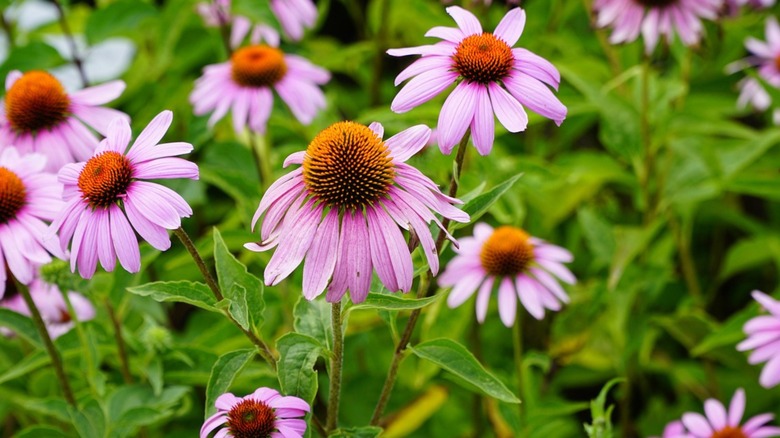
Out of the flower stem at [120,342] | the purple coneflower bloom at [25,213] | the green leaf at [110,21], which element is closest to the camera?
the purple coneflower bloom at [25,213]

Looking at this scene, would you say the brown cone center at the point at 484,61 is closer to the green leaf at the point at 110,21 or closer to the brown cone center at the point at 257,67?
the brown cone center at the point at 257,67

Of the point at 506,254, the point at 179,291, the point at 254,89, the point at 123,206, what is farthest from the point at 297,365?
the point at 254,89

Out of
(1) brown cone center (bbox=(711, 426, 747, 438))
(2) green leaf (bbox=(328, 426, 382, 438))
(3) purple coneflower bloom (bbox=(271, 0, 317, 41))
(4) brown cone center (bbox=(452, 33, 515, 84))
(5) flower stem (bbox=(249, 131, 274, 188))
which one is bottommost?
(1) brown cone center (bbox=(711, 426, 747, 438))

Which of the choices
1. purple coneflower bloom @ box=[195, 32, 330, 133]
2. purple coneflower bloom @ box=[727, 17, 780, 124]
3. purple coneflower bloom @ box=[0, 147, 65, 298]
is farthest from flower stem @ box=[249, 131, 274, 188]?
purple coneflower bloom @ box=[727, 17, 780, 124]

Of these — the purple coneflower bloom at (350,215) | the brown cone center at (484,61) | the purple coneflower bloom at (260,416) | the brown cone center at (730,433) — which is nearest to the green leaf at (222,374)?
the purple coneflower bloom at (260,416)

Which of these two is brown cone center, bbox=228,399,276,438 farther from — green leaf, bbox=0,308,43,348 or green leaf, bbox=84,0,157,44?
green leaf, bbox=84,0,157,44

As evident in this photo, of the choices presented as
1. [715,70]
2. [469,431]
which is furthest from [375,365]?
[715,70]
